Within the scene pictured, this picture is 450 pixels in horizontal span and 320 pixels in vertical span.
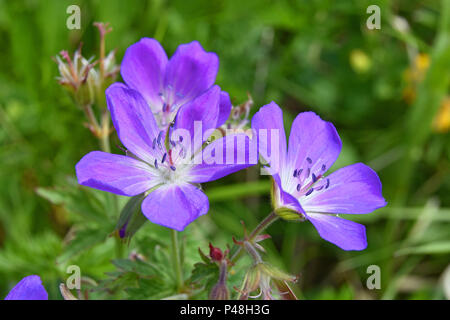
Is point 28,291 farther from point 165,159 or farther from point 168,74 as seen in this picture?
point 168,74

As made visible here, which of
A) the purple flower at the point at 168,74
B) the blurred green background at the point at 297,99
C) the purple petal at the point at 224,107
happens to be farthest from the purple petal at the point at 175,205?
the blurred green background at the point at 297,99

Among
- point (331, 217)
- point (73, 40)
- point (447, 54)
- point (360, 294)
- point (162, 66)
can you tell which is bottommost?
point (360, 294)

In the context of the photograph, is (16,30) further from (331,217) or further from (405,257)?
(405,257)

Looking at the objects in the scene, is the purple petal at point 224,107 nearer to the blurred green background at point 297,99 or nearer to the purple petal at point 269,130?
the purple petal at point 269,130

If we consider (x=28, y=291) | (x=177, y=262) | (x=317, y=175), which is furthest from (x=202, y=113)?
(x=28, y=291)

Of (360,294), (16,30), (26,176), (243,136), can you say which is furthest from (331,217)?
(16,30)

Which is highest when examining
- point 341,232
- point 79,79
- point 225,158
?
point 79,79
